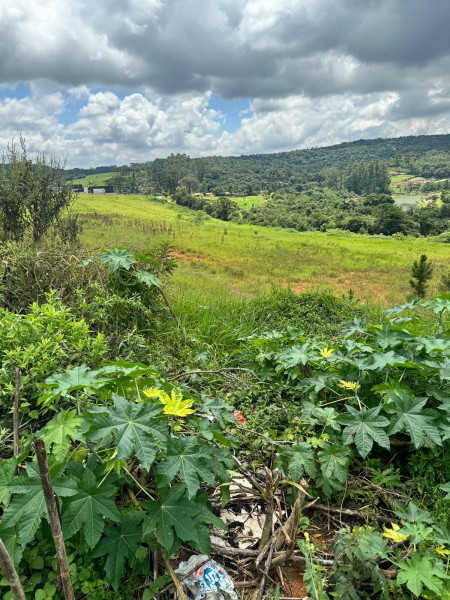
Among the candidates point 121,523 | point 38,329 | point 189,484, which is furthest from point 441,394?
point 38,329

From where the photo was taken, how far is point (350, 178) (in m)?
104

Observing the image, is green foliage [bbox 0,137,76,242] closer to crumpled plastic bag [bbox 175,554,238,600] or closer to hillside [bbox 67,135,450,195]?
crumpled plastic bag [bbox 175,554,238,600]

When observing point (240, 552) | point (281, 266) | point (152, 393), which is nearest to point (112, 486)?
point (152, 393)

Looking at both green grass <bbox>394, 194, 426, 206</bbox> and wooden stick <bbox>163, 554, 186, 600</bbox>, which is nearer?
wooden stick <bbox>163, 554, 186, 600</bbox>

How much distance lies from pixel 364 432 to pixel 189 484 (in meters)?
1.09

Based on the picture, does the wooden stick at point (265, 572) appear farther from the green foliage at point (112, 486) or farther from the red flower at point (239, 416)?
the red flower at point (239, 416)

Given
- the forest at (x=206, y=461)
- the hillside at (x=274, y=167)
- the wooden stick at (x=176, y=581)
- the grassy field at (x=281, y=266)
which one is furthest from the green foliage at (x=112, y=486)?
the hillside at (x=274, y=167)

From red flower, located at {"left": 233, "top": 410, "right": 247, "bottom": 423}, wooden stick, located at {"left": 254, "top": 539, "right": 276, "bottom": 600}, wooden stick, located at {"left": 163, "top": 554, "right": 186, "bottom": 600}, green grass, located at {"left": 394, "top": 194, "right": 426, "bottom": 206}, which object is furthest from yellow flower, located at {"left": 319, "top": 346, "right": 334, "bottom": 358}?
green grass, located at {"left": 394, "top": 194, "right": 426, "bottom": 206}

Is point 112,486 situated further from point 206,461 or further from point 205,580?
point 205,580

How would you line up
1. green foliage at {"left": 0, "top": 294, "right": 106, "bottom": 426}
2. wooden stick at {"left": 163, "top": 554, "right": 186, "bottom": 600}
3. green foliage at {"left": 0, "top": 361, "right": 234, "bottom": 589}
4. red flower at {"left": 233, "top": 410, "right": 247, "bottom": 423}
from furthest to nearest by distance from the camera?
red flower at {"left": 233, "top": 410, "right": 247, "bottom": 423} → green foliage at {"left": 0, "top": 294, "right": 106, "bottom": 426} → wooden stick at {"left": 163, "top": 554, "right": 186, "bottom": 600} → green foliage at {"left": 0, "top": 361, "right": 234, "bottom": 589}

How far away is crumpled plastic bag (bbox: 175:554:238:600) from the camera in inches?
61.5

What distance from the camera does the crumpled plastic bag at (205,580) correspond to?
1.56 meters

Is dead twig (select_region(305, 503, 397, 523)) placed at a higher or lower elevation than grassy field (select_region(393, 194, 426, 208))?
lower

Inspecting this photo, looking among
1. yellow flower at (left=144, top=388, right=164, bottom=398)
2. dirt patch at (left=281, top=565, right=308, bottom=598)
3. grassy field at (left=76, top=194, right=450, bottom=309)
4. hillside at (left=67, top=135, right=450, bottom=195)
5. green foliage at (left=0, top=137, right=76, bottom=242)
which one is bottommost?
grassy field at (left=76, top=194, right=450, bottom=309)
